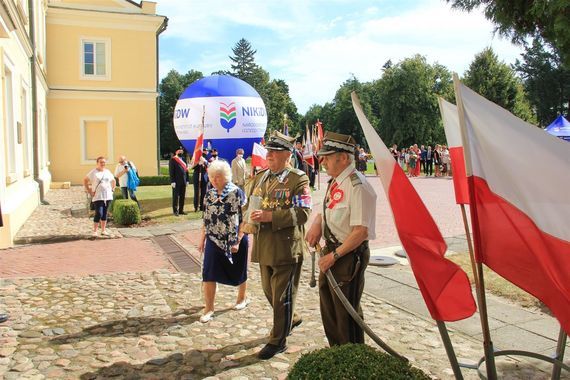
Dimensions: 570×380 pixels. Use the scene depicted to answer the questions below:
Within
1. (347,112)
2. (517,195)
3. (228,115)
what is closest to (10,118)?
(228,115)

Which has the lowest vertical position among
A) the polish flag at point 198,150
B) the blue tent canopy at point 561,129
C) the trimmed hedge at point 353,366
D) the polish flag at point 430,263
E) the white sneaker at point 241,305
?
Result: the white sneaker at point 241,305

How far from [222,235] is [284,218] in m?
1.29

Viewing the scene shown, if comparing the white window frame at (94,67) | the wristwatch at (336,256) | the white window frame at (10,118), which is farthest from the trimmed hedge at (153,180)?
the wristwatch at (336,256)

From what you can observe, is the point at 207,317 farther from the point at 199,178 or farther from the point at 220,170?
the point at 199,178

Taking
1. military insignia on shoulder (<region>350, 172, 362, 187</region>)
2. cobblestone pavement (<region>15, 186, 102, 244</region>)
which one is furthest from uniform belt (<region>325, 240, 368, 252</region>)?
cobblestone pavement (<region>15, 186, 102, 244</region>)

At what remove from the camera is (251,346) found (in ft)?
16.0

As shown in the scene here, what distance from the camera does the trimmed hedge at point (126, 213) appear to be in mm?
12766

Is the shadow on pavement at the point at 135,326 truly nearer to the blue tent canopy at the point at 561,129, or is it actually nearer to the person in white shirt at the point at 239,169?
the person in white shirt at the point at 239,169

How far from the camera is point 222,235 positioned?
5508 mm

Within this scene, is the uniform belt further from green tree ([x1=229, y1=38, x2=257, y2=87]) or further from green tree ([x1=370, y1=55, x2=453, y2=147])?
green tree ([x1=229, y1=38, x2=257, y2=87])

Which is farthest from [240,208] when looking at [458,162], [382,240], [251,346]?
[382,240]

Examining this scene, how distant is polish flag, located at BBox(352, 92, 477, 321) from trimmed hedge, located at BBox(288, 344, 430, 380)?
0.31m

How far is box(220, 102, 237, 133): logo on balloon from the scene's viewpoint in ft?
58.7

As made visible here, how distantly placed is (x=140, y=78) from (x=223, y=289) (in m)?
22.7
